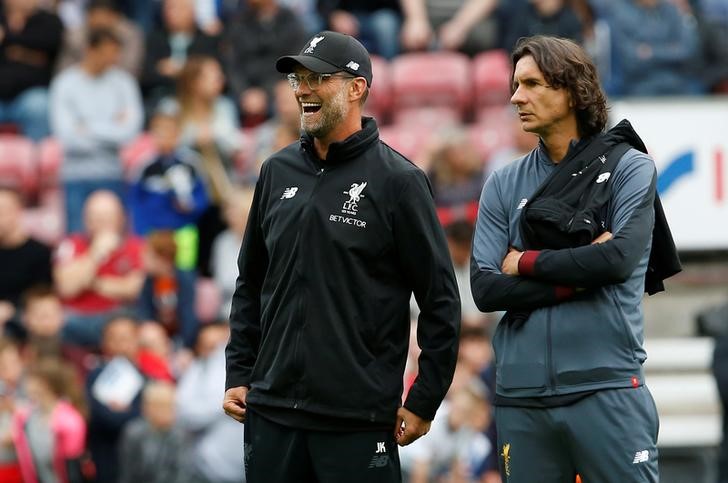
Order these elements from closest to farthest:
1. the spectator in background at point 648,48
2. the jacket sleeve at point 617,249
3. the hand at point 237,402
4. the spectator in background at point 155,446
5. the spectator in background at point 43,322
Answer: the jacket sleeve at point 617,249, the hand at point 237,402, the spectator in background at point 155,446, the spectator in background at point 43,322, the spectator in background at point 648,48

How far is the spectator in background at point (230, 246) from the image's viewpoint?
465 inches

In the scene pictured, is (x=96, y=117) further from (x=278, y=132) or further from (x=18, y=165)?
(x=278, y=132)

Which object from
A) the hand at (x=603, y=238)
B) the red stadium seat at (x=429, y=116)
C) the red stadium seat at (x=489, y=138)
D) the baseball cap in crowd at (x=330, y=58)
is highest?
the red stadium seat at (x=429, y=116)

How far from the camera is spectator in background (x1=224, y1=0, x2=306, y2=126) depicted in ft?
44.3

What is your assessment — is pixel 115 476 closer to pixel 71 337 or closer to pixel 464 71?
pixel 71 337

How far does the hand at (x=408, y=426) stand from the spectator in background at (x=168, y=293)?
616cm

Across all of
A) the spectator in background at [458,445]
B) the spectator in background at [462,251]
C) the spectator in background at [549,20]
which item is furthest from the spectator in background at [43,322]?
the spectator in background at [549,20]

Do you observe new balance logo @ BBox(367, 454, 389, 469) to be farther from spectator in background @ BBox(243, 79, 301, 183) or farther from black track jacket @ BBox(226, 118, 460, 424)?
spectator in background @ BBox(243, 79, 301, 183)

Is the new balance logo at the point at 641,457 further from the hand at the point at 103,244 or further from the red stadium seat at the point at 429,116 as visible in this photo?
the red stadium seat at the point at 429,116

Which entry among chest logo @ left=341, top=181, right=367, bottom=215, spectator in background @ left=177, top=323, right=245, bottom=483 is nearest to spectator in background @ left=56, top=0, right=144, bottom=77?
spectator in background @ left=177, top=323, right=245, bottom=483

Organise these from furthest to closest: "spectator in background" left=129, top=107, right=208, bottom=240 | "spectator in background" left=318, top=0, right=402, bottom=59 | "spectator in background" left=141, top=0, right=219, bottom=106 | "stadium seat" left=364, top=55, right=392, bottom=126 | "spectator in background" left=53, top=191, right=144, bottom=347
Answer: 1. "spectator in background" left=318, top=0, right=402, bottom=59
2. "stadium seat" left=364, top=55, right=392, bottom=126
3. "spectator in background" left=141, top=0, right=219, bottom=106
4. "spectator in background" left=129, top=107, right=208, bottom=240
5. "spectator in background" left=53, top=191, right=144, bottom=347

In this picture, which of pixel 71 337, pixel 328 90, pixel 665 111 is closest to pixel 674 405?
pixel 665 111

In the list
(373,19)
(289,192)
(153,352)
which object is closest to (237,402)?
(289,192)

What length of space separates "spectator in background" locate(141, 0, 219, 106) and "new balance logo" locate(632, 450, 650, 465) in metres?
8.79
